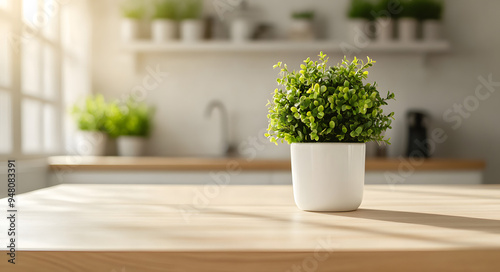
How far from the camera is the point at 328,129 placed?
0.88 metres

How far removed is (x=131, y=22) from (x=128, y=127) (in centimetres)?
69

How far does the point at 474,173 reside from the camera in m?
2.58

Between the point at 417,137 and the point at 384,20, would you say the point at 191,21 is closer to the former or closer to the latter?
the point at 384,20

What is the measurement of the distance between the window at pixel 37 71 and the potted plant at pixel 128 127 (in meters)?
0.31

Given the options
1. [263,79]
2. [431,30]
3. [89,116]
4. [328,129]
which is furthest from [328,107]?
[431,30]

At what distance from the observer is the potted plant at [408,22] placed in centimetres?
309

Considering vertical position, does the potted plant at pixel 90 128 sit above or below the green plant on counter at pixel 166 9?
below

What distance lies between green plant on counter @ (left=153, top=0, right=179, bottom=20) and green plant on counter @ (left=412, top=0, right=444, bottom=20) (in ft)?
5.03

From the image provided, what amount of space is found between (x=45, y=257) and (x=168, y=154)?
8.75ft

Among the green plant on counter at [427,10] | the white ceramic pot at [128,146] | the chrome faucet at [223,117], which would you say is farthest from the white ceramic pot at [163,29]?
the green plant on counter at [427,10]

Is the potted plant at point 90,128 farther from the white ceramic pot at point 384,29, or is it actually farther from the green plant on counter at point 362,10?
the white ceramic pot at point 384,29

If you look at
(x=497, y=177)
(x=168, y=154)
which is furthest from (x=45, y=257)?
(x=497, y=177)

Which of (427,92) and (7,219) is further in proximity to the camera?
(427,92)

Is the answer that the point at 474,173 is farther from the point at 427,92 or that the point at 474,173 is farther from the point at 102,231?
the point at 102,231
